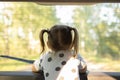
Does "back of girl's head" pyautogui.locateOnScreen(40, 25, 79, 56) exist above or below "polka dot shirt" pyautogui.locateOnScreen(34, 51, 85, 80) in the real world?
above

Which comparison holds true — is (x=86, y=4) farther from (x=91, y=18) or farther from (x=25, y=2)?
(x=25, y=2)

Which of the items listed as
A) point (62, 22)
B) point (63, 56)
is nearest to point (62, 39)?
point (63, 56)

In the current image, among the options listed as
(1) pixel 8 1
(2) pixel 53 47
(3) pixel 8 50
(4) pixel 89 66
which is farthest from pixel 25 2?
(4) pixel 89 66

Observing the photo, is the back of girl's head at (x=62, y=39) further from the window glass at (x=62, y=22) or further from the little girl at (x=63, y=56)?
the window glass at (x=62, y=22)

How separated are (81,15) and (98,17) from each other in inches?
5.4

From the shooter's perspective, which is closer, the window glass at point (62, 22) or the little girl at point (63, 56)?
the little girl at point (63, 56)

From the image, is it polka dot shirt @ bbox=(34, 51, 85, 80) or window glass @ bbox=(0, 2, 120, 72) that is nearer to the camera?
polka dot shirt @ bbox=(34, 51, 85, 80)

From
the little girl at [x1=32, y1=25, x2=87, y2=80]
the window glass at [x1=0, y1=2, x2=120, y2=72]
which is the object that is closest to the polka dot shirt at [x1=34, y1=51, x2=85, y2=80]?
the little girl at [x1=32, y1=25, x2=87, y2=80]

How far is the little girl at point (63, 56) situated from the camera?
1786 mm

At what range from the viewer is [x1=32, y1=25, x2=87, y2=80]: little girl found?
179 centimetres

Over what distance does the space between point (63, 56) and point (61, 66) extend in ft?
0.22

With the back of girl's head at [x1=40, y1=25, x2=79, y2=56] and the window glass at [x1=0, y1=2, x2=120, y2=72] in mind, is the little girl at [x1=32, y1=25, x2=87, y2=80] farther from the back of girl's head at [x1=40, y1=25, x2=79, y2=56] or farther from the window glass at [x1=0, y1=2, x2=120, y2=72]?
the window glass at [x1=0, y1=2, x2=120, y2=72]

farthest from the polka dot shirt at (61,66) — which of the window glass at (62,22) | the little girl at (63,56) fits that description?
the window glass at (62,22)

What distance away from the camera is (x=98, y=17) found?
7.41ft
